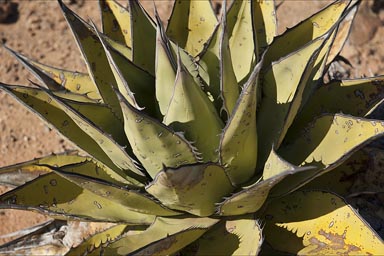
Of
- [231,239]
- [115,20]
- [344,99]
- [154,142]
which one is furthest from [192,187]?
[115,20]

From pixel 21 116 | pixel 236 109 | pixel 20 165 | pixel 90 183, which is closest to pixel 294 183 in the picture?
pixel 236 109

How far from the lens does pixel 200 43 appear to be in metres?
2.01

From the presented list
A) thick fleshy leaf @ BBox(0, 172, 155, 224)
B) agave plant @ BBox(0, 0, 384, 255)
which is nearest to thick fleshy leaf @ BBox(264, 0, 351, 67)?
agave plant @ BBox(0, 0, 384, 255)

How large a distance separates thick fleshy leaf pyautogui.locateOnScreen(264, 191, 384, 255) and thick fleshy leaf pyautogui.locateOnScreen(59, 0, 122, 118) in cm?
56

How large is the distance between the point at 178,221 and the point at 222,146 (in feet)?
0.95

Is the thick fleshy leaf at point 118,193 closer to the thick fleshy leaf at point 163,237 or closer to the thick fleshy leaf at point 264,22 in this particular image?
the thick fleshy leaf at point 163,237

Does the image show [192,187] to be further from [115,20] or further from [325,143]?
[115,20]

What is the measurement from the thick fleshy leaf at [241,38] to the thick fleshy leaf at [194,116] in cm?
27

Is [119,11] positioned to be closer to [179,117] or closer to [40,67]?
[40,67]

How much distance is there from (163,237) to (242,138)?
0.35m

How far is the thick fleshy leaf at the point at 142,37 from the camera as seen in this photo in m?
1.80

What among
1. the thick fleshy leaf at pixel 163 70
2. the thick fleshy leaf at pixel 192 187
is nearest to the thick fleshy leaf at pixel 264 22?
the thick fleshy leaf at pixel 163 70

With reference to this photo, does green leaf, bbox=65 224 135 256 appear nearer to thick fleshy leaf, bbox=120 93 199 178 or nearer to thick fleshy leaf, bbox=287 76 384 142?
thick fleshy leaf, bbox=120 93 199 178

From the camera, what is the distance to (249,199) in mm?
1539
